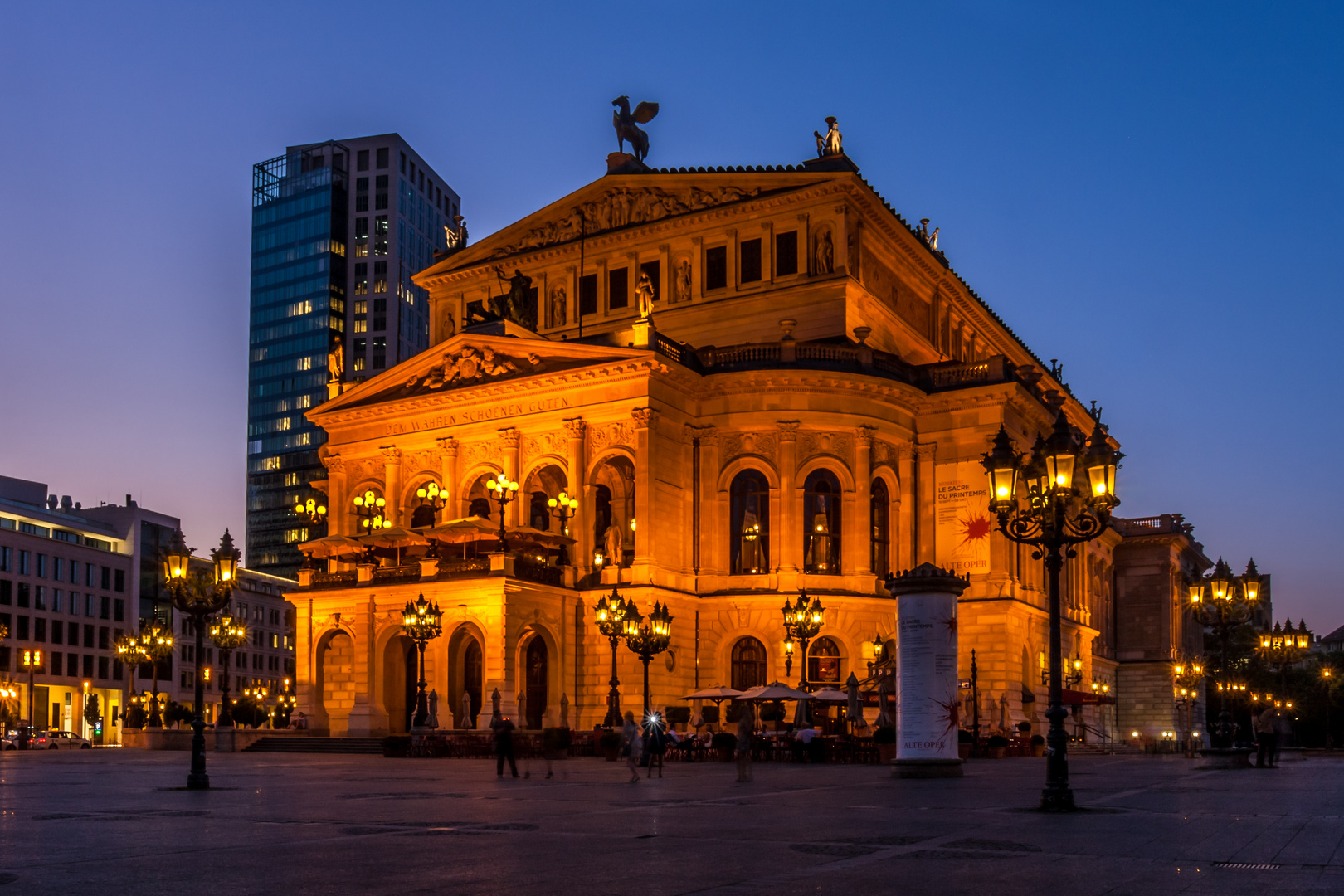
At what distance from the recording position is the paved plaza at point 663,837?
11891mm

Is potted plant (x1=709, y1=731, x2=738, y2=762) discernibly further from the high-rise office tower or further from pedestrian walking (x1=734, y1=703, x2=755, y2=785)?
the high-rise office tower

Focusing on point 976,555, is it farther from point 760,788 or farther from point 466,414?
point 760,788

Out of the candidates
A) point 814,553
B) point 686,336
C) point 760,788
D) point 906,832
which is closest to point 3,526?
point 686,336

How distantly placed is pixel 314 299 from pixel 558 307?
100 m

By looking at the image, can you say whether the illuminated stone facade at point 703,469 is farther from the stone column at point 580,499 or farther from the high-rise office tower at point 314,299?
the high-rise office tower at point 314,299

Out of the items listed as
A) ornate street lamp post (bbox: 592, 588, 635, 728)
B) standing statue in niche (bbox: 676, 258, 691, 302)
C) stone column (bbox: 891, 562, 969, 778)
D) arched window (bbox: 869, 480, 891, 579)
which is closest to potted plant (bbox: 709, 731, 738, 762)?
ornate street lamp post (bbox: 592, 588, 635, 728)

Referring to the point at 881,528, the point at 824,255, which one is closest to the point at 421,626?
the point at 881,528

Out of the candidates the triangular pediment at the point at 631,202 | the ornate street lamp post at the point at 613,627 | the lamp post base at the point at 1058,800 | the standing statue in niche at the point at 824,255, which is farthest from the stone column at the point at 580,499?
the lamp post base at the point at 1058,800

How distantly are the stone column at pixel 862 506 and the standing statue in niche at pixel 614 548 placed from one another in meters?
9.18

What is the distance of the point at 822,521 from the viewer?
186 feet

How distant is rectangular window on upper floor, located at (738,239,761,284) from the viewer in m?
62.6

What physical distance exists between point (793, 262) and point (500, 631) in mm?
21707

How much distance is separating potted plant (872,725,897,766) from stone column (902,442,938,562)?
16824 mm

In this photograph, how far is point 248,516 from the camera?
16900cm
